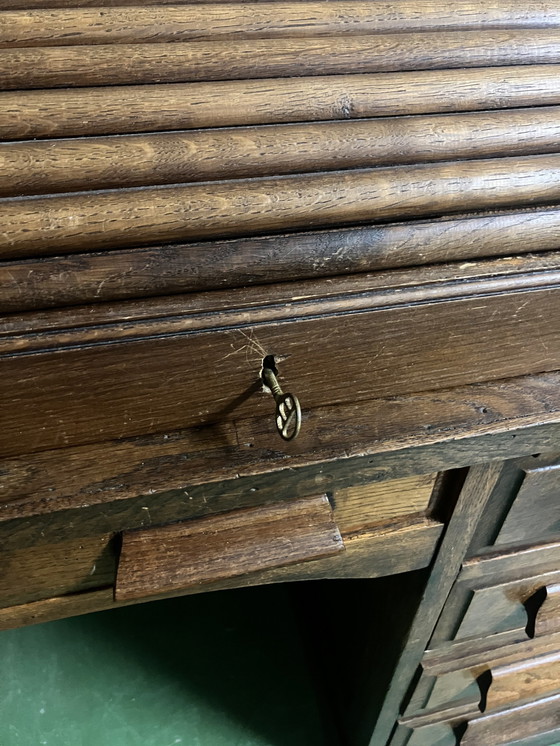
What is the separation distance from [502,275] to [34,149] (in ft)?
1.25

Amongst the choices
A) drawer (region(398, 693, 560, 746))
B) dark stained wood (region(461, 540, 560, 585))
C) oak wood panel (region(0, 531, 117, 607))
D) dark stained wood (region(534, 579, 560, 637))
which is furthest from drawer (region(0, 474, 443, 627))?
drawer (region(398, 693, 560, 746))

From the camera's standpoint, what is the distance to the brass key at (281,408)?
0.55 m

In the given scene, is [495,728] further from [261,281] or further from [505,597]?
[261,281]

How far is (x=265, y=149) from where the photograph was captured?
0.56 m

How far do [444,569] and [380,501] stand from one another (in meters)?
0.14

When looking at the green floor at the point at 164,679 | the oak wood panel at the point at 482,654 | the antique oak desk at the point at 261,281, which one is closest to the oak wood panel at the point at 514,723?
the oak wood panel at the point at 482,654

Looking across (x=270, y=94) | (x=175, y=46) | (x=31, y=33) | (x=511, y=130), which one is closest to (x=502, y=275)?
(x=511, y=130)

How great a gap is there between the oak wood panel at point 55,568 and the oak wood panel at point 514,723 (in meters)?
0.67

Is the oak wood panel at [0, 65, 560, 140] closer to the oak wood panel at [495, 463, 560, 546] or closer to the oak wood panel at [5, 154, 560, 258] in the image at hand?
the oak wood panel at [5, 154, 560, 258]

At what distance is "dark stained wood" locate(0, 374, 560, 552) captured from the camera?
1.82 feet

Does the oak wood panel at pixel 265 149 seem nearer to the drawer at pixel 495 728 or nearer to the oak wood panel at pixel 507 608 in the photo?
the oak wood panel at pixel 507 608

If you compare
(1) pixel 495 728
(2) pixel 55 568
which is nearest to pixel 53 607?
(2) pixel 55 568

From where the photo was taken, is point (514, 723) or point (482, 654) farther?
point (514, 723)

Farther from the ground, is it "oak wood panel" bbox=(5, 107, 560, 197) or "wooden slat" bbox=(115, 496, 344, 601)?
"oak wood panel" bbox=(5, 107, 560, 197)
